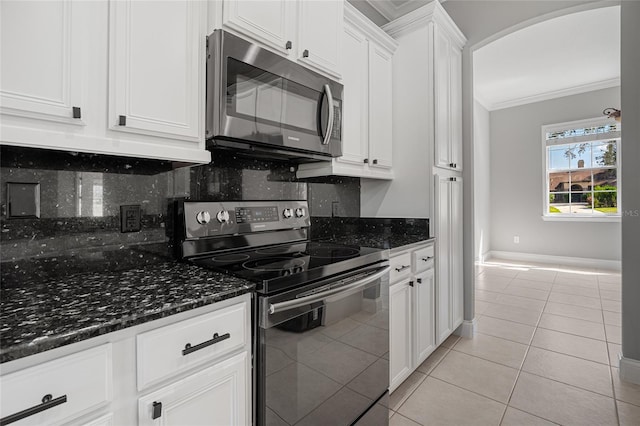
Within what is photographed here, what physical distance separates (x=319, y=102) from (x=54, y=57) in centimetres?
108

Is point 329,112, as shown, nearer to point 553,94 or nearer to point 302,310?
point 302,310

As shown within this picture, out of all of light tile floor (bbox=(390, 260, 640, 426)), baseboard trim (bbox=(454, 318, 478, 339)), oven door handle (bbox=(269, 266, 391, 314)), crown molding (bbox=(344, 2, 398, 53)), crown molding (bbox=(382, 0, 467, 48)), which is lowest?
light tile floor (bbox=(390, 260, 640, 426))

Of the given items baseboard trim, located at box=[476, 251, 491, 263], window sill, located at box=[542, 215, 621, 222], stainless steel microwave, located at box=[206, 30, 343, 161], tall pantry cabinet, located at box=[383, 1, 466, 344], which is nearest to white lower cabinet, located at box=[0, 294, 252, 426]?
stainless steel microwave, located at box=[206, 30, 343, 161]

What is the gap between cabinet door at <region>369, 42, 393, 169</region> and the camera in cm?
221

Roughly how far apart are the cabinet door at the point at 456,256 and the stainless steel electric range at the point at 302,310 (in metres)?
1.10

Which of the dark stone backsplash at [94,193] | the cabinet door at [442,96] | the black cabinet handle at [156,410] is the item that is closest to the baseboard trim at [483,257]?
the cabinet door at [442,96]

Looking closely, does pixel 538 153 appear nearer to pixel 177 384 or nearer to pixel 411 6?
pixel 411 6

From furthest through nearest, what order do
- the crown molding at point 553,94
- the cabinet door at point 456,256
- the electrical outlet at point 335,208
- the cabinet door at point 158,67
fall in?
the crown molding at point 553,94 < the cabinet door at point 456,256 < the electrical outlet at point 335,208 < the cabinet door at point 158,67

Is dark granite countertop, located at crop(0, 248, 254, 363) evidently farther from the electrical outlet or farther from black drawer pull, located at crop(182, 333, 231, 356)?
the electrical outlet

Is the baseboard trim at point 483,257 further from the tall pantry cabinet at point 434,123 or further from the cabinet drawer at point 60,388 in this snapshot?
the cabinet drawer at point 60,388

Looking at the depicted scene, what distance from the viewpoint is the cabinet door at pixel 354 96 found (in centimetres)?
199

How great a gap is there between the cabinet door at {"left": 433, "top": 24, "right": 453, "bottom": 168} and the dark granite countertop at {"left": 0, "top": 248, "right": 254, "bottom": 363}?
185cm

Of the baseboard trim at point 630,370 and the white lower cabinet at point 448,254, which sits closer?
the baseboard trim at point 630,370

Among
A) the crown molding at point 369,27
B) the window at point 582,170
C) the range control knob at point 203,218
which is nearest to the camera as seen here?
the range control knob at point 203,218
